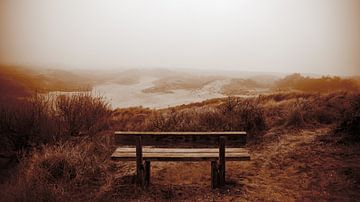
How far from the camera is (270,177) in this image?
478 centimetres

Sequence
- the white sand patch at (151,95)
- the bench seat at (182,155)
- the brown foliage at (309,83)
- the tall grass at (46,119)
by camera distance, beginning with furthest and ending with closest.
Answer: the brown foliage at (309,83), the white sand patch at (151,95), the tall grass at (46,119), the bench seat at (182,155)

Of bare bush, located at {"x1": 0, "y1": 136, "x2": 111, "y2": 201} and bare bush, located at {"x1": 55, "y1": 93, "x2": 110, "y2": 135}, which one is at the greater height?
bare bush, located at {"x1": 55, "y1": 93, "x2": 110, "y2": 135}

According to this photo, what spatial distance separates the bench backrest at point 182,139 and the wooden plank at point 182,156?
0.20 meters

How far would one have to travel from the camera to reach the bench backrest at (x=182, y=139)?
12.5ft

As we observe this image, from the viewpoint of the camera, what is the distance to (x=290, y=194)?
13.4 ft

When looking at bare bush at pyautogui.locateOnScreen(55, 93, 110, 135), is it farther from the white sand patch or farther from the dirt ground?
the dirt ground

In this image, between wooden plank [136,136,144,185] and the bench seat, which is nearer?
wooden plank [136,136,144,185]

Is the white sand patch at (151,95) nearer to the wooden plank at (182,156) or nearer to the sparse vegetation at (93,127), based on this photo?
the sparse vegetation at (93,127)

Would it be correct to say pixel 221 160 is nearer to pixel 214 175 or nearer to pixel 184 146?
pixel 214 175

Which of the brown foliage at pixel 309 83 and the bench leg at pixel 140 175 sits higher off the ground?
the brown foliage at pixel 309 83

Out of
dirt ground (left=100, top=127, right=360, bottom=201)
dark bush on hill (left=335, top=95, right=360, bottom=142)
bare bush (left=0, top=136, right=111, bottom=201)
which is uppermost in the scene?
dark bush on hill (left=335, top=95, right=360, bottom=142)

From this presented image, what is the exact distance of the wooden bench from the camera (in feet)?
12.5

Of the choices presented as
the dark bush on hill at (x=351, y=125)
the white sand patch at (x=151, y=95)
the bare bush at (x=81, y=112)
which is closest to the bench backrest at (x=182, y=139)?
the dark bush on hill at (x=351, y=125)

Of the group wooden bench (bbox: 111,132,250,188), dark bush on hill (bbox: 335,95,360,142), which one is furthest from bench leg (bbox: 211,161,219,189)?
dark bush on hill (bbox: 335,95,360,142)
